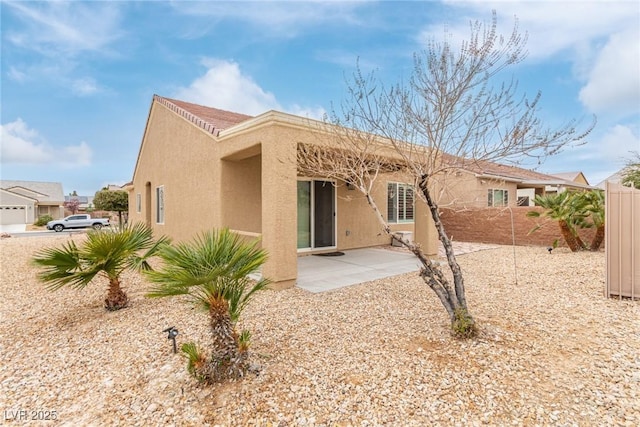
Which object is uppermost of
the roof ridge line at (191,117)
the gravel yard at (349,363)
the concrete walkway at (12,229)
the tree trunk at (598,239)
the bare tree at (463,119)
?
the roof ridge line at (191,117)

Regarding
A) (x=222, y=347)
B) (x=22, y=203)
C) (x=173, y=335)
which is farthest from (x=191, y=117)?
(x=22, y=203)

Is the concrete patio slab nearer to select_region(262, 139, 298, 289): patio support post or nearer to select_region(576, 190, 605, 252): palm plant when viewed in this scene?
select_region(262, 139, 298, 289): patio support post

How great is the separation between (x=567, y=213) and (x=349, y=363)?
1034 centimetres

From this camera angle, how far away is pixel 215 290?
3494 mm

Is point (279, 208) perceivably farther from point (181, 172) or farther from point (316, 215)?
point (181, 172)

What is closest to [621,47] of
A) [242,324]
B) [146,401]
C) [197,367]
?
[242,324]

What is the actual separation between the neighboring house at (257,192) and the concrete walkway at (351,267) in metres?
0.74

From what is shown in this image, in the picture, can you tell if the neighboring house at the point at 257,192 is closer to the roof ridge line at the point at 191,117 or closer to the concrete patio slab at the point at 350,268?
the roof ridge line at the point at 191,117

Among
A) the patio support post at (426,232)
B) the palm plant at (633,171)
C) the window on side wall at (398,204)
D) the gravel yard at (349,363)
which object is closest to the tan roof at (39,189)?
the gravel yard at (349,363)

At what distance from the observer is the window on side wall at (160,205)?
13.9m

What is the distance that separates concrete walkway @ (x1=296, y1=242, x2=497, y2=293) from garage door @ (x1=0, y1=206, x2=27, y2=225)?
4789 centimetres

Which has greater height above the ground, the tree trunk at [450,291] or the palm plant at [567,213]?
the palm plant at [567,213]

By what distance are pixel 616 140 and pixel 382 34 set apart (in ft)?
36.9

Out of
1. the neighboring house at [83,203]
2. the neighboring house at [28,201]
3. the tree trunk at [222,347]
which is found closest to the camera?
the tree trunk at [222,347]
